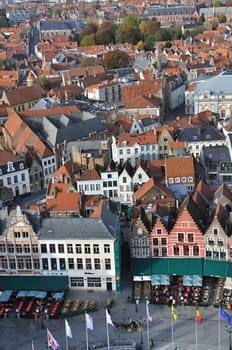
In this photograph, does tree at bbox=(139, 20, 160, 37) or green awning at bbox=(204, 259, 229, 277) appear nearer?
green awning at bbox=(204, 259, 229, 277)

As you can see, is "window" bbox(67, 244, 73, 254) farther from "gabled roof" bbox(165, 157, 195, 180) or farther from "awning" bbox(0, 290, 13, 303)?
"gabled roof" bbox(165, 157, 195, 180)

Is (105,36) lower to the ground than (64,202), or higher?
lower

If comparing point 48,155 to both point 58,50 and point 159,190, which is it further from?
point 58,50

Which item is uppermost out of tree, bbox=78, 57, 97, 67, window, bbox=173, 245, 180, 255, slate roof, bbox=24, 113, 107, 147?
slate roof, bbox=24, 113, 107, 147

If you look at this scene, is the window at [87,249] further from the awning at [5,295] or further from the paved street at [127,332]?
the awning at [5,295]

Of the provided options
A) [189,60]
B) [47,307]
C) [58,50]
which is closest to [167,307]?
[47,307]


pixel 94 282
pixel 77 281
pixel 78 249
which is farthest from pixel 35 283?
pixel 94 282

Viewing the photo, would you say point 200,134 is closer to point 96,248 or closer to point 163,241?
point 163,241

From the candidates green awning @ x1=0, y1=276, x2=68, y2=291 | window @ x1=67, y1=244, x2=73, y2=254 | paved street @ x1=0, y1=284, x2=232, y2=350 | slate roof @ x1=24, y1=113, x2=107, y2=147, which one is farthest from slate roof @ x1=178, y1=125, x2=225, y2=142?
paved street @ x1=0, y1=284, x2=232, y2=350
